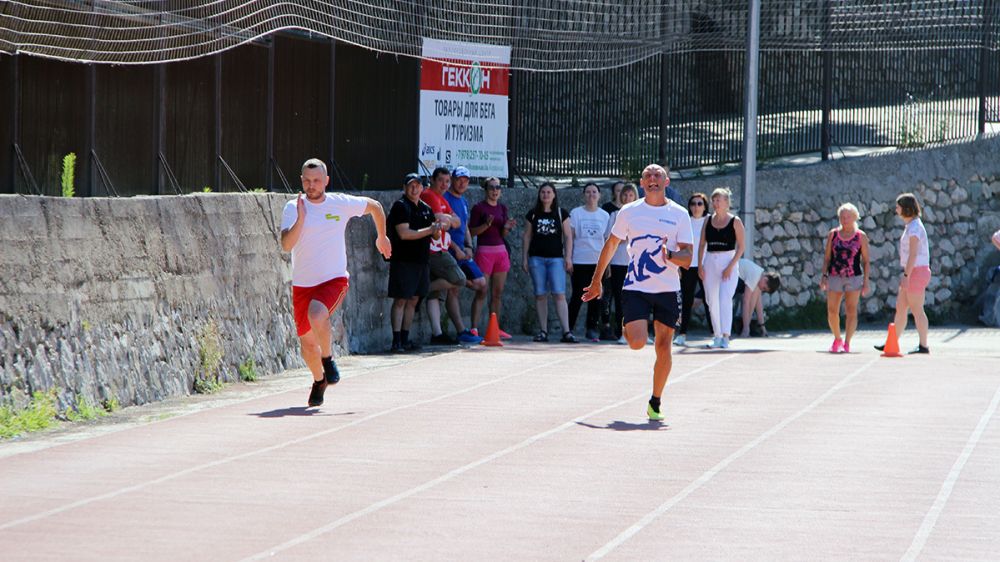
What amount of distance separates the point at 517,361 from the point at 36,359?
524 cm

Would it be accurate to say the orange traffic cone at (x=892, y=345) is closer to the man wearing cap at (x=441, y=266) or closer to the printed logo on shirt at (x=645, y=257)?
the man wearing cap at (x=441, y=266)

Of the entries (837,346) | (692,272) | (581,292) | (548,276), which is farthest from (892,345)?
(548,276)

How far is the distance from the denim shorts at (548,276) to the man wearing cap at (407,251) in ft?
6.48

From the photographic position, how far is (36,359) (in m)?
10.4

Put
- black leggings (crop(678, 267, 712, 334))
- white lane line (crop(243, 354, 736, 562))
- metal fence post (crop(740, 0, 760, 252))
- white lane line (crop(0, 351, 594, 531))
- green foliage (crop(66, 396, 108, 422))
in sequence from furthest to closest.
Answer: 1. metal fence post (crop(740, 0, 760, 252))
2. black leggings (crop(678, 267, 712, 334))
3. green foliage (crop(66, 396, 108, 422))
4. white lane line (crop(0, 351, 594, 531))
5. white lane line (crop(243, 354, 736, 562))

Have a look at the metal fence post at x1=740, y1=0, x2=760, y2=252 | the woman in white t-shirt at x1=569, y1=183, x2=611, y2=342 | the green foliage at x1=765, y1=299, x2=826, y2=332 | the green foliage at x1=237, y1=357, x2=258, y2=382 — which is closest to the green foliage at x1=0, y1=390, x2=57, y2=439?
the green foliage at x1=237, y1=357, x2=258, y2=382

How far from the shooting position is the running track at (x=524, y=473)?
22.0 feet

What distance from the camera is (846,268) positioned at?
1616cm

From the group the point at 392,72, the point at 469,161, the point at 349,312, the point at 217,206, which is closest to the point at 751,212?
the point at 469,161

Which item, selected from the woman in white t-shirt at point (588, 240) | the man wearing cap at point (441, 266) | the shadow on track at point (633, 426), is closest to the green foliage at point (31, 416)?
the shadow on track at point (633, 426)

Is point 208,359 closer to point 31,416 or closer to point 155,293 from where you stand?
point 155,293

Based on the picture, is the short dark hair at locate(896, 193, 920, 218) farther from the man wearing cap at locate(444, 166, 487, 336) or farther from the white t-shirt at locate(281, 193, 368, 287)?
the white t-shirt at locate(281, 193, 368, 287)

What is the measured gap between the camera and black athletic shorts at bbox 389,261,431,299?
15180 mm

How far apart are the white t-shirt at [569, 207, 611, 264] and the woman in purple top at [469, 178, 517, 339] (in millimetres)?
772
